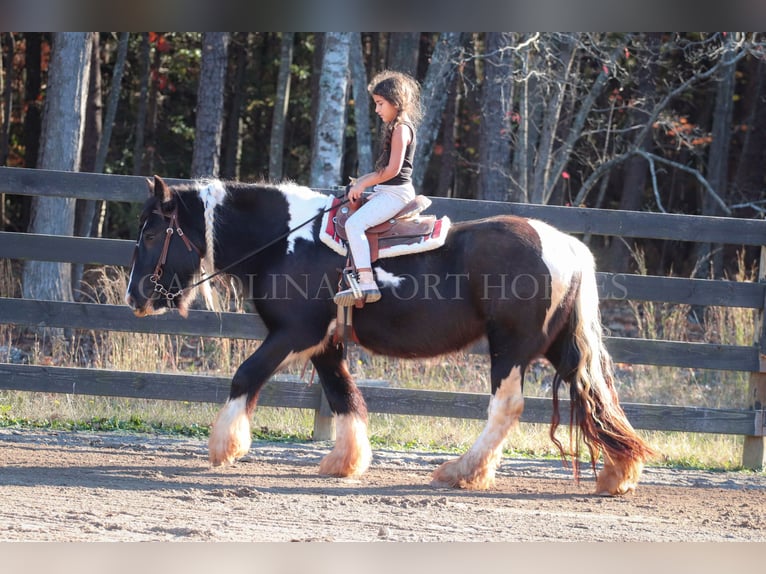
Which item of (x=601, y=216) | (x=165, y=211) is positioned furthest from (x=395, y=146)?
(x=601, y=216)

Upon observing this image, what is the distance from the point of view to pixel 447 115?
2011cm

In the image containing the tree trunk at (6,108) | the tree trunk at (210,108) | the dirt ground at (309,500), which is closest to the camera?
the dirt ground at (309,500)

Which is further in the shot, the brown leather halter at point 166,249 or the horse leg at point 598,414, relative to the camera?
the brown leather halter at point 166,249

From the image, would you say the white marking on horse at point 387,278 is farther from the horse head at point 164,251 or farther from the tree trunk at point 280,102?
the tree trunk at point 280,102

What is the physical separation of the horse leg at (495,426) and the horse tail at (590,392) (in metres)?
0.28

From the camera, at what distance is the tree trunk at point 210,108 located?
1481 centimetres

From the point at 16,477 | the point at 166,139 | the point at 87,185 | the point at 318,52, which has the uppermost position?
the point at 318,52

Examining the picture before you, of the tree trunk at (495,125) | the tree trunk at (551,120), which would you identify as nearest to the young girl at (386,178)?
the tree trunk at (551,120)

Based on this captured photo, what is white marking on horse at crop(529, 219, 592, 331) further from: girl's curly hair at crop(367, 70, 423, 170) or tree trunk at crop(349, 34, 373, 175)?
tree trunk at crop(349, 34, 373, 175)

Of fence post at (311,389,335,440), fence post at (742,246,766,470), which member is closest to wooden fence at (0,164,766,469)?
fence post at (742,246,766,470)

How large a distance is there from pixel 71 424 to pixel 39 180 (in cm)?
214

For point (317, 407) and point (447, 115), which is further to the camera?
point (447, 115)
